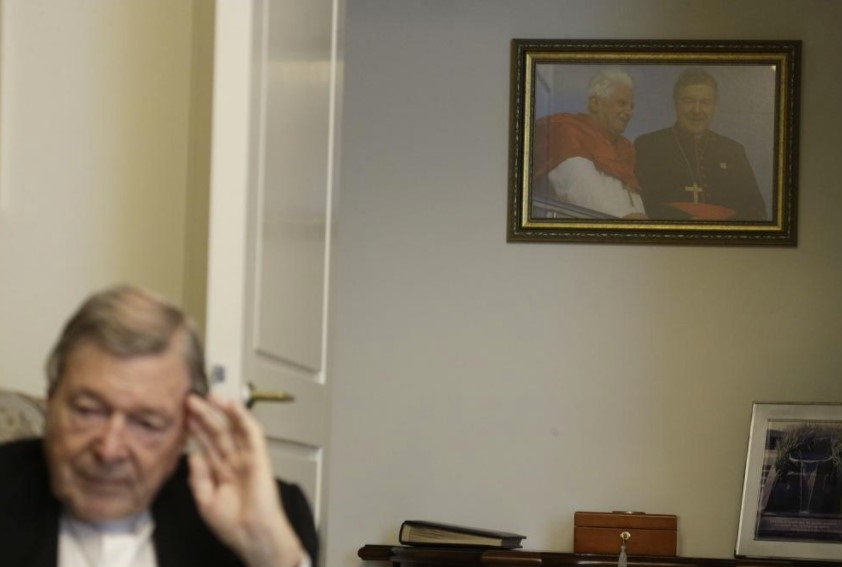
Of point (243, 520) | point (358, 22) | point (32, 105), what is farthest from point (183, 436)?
point (358, 22)

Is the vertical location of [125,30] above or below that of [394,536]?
above

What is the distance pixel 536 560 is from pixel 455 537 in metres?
0.30

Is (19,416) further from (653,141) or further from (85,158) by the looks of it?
(653,141)

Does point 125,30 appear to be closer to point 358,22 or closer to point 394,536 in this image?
point 358,22

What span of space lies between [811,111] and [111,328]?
12.3ft

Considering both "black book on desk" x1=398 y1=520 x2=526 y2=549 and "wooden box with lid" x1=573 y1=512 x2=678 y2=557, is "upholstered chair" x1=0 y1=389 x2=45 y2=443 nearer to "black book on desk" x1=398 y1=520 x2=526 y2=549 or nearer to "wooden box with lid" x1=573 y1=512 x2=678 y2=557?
"black book on desk" x1=398 y1=520 x2=526 y2=549

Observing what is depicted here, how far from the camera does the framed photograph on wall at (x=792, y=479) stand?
5.00 meters

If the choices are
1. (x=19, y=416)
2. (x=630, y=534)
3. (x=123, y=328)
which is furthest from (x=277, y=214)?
(x=630, y=534)

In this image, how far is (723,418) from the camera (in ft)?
16.9

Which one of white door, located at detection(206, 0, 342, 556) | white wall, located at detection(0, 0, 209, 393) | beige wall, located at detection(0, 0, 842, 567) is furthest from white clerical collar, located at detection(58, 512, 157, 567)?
beige wall, located at detection(0, 0, 842, 567)

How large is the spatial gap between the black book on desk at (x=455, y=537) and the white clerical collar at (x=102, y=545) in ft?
9.29

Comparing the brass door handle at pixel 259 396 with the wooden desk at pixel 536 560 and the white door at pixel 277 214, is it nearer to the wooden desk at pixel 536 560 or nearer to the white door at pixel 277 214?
the white door at pixel 277 214

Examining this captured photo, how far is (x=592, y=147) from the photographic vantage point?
5.29m

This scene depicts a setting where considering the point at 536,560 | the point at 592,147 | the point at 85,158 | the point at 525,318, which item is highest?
the point at 592,147
